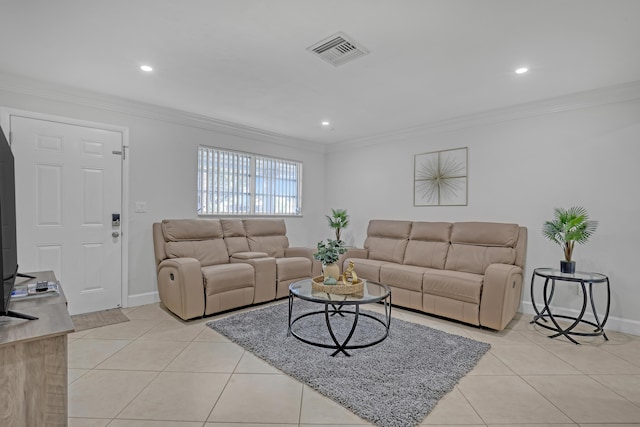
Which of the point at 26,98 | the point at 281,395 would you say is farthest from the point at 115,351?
the point at 26,98

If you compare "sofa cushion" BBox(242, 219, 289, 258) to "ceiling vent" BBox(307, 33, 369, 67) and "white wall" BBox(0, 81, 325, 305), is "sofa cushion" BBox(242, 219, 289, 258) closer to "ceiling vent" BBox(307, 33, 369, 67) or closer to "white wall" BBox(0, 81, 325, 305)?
"white wall" BBox(0, 81, 325, 305)

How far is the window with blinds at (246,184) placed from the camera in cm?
445

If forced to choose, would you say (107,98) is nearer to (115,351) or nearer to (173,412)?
(115,351)

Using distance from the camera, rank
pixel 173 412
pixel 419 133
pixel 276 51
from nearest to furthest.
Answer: pixel 173 412
pixel 276 51
pixel 419 133

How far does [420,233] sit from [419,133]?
1.45 metres

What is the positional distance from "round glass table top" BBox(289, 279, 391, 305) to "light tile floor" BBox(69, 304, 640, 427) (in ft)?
2.00

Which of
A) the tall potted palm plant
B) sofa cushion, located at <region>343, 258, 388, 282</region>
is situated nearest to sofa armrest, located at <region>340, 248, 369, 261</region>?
sofa cushion, located at <region>343, 258, 388, 282</region>

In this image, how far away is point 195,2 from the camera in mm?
1899

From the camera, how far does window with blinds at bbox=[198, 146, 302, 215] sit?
4451 mm

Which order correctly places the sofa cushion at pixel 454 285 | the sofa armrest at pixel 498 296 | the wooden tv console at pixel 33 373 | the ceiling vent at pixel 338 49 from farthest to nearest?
the sofa cushion at pixel 454 285, the sofa armrest at pixel 498 296, the ceiling vent at pixel 338 49, the wooden tv console at pixel 33 373

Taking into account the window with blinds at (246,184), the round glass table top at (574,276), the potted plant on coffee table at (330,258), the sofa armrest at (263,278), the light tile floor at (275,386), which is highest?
the window with blinds at (246,184)

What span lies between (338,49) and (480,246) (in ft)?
8.99

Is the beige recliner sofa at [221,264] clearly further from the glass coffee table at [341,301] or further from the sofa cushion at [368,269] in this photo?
the glass coffee table at [341,301]

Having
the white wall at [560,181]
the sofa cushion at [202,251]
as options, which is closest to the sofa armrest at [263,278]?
the sofa cushion at [202,251]
